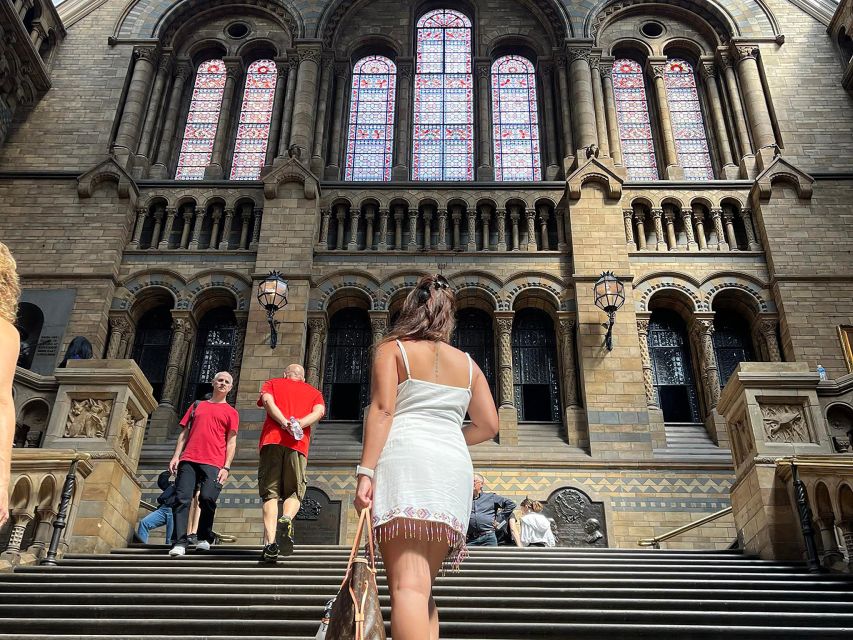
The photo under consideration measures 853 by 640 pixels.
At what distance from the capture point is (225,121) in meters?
21.2

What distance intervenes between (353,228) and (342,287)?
1.50 m

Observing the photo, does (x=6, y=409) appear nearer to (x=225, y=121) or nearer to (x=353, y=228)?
(x=353, y=228)

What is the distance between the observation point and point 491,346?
18.2m

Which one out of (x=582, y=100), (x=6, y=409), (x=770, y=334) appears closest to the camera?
(x=6, y=409)

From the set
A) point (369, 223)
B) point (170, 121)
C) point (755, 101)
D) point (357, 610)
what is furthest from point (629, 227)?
point (357, 610)

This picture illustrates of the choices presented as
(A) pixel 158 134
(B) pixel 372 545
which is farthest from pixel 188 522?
(A) pixel 158 134

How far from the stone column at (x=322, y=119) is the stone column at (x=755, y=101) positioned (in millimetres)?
9882

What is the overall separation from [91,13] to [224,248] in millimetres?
8753

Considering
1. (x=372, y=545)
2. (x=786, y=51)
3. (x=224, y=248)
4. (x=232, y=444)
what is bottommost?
(x=372, y=545)

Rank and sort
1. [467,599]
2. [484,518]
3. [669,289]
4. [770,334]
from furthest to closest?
[669,289] < [770,334] < [484,518] < [467,599]

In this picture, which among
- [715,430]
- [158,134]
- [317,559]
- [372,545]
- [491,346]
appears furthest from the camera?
[158,134]

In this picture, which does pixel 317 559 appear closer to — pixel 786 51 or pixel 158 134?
pixel 158 134

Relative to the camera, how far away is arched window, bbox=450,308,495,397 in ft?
59.2

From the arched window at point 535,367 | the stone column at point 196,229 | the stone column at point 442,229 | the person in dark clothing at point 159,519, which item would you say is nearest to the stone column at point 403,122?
the stone column at point 442,229
